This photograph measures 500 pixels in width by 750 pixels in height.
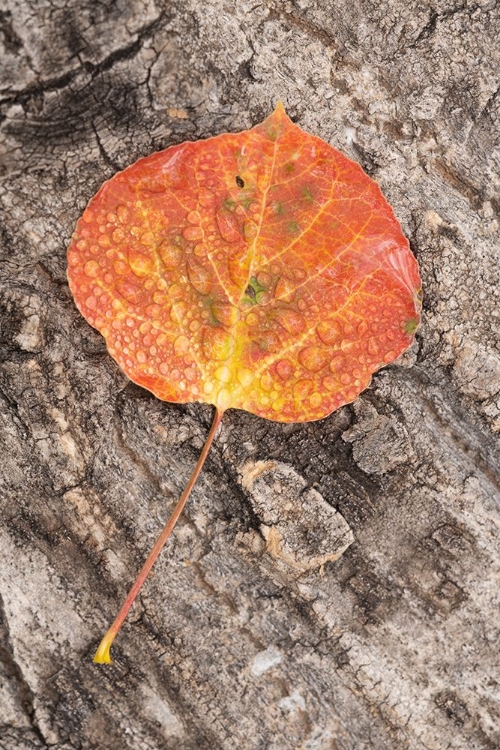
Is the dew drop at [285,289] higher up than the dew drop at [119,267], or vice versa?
the dew drop at [119,267]

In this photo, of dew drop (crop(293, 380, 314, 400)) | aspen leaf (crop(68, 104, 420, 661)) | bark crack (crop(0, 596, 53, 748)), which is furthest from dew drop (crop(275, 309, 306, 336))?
bark crack (crop(0, 596, 53, 748))

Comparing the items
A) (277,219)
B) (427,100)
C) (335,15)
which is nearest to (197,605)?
(277,219)

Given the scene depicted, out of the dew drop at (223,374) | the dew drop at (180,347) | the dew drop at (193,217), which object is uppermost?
the dew drop at (193,217)

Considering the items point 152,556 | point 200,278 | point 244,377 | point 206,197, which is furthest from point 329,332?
point 152,556

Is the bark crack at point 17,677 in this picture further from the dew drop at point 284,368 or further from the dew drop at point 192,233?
the dew drop at point 192,233

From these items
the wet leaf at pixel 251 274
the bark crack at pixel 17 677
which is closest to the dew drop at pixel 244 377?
the wet leaf at pixel 251 274

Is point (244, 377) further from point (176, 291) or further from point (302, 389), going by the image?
point (176, 291)
